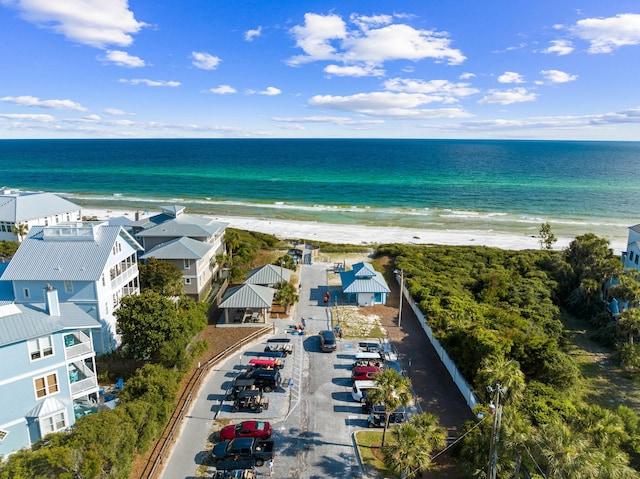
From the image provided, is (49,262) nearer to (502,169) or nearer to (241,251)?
(241,251)

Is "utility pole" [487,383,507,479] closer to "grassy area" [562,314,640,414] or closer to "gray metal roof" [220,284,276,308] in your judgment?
"grassy area" [562,314,640,414]

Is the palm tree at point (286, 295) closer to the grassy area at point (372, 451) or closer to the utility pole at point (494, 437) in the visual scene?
the grassy area at point (372, 451)

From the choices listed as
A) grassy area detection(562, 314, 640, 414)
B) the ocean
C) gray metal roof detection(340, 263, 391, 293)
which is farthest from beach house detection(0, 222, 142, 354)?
the ocean

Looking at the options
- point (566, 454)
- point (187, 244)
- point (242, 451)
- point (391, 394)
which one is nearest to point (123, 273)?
point (187, 244)

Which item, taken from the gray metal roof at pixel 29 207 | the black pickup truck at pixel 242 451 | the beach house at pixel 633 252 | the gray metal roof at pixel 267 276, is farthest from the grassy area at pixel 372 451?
the gray metal roof at pixel 29 207

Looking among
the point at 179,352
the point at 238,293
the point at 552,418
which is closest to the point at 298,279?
the point at 238,293
